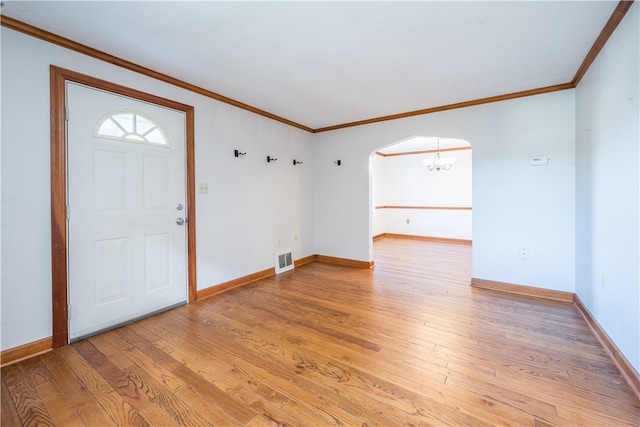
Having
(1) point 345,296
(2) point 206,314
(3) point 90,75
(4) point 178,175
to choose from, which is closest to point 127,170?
(4) point 178,175

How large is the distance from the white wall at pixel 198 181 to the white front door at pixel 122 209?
6.7 inches

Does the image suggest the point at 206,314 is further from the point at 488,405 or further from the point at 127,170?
the point at 488,405

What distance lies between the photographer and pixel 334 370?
5.90 feet

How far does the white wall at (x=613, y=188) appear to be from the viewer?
1652mm

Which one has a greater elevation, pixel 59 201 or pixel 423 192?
pixel 423 192

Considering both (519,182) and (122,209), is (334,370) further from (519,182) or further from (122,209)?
(519,182)

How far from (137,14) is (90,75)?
0.84m

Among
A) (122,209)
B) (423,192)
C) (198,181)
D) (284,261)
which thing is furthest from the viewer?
(423,192)

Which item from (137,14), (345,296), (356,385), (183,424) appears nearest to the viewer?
(183,424)

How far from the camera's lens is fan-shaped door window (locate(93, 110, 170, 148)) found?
7.72 feet

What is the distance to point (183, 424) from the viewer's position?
1.38 meters

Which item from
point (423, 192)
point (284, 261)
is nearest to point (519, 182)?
point (284, 261)

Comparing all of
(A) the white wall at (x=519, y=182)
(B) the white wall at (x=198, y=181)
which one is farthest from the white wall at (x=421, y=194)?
(B) the white wall at (x=198, y=181)

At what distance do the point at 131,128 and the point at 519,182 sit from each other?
422 centimetres
